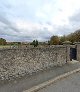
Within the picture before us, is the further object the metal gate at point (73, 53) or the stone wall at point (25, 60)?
the metal gate at point (73, 53)

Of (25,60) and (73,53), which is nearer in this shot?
(25,60)

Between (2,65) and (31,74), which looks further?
(31,74)

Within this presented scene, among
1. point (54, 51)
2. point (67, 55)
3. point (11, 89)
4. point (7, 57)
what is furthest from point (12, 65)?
point (67, 55)

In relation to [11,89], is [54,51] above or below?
above

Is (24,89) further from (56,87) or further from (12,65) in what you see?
(12,65)

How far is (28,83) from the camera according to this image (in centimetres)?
799

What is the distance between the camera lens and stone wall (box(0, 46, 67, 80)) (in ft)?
27.5

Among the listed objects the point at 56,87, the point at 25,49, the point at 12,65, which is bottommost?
the point at 56,87

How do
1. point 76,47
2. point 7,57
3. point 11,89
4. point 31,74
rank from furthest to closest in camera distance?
1. point 76,47
2. point 31,74
3. point 7,57
4. point 11,89

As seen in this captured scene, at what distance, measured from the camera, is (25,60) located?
993 cm

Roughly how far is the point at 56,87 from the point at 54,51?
583 centimetres

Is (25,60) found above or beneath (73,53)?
above

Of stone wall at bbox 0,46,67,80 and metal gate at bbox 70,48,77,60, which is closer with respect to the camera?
stone wall at bbox 0,46,67,80

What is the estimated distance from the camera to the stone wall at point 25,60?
8.38 m
